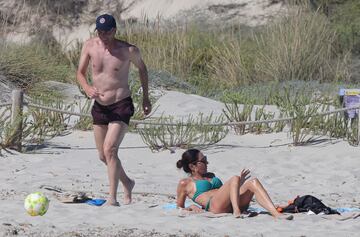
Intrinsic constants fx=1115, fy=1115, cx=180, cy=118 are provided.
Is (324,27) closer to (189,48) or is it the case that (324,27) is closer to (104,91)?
(189,48)

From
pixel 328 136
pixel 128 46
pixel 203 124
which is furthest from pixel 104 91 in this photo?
pixel 328 136

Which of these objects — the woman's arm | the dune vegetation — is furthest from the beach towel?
the dune vegetation

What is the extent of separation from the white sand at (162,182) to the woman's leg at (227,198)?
181 mm

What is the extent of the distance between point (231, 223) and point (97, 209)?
3.64 feet

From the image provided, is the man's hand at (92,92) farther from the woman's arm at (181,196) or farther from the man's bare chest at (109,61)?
the woman's arm at (181,196)

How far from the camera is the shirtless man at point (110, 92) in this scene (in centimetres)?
834

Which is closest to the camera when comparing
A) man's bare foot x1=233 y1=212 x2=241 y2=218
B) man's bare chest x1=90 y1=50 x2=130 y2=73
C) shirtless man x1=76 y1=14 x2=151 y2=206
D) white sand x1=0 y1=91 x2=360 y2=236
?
white sand x1=0 y1=91 x2=360 y2=236

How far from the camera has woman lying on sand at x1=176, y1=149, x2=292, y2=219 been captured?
7.96m

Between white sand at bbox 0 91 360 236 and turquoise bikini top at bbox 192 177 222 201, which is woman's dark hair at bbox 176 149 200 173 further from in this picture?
white sand at bbox 0 91 360 236

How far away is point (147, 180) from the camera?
1022 cm

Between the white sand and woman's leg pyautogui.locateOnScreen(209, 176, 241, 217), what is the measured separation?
0.18m

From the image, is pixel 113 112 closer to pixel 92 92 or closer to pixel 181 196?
pixel 92 92

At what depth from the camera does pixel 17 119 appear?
11.0 m

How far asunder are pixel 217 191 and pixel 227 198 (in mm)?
175
